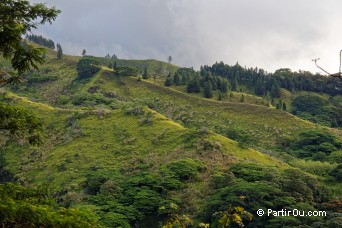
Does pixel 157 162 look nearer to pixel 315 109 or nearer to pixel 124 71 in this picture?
pixel 124 71

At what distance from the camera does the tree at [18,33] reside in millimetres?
12117

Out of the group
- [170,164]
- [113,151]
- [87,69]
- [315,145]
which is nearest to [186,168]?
[170,164]

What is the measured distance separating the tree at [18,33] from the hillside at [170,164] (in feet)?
45.1

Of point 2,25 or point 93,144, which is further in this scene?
point 93,144

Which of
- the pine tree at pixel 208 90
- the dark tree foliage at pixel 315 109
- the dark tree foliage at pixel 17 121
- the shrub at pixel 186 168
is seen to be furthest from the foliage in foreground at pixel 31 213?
the dark tree foliage at pixel 315 109

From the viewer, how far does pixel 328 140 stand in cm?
8475

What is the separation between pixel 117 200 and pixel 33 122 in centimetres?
3460

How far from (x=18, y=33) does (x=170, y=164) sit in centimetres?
4406

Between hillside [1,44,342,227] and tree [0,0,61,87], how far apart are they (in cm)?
1375

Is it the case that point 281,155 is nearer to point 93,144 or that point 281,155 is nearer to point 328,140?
point 328,140

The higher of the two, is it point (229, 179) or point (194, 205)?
point (229, 179)

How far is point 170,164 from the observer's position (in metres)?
54.5

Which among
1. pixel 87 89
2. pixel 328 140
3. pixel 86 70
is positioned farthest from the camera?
pixel 86 70

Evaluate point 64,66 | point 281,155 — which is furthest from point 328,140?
point 64,66
